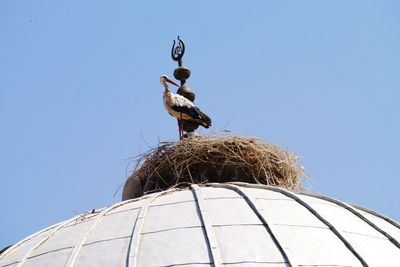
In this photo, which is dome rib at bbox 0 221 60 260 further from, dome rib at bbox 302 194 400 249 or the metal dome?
dome rib at bbox 302 194 400 249

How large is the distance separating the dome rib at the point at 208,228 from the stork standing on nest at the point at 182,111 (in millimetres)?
1685

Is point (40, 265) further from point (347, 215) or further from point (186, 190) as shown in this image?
point (347, 215)

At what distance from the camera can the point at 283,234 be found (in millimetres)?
8133

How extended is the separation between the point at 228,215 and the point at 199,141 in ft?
7.19

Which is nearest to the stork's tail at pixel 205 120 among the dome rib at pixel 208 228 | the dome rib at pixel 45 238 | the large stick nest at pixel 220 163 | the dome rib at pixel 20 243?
the large stick nest at pixel 220 163

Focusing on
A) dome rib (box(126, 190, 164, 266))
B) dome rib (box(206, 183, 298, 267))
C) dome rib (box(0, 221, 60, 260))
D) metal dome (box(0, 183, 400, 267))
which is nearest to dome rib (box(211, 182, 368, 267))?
metal dome (box(0, 183, 400, 267))

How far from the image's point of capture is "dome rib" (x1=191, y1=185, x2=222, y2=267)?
7562 millimetres

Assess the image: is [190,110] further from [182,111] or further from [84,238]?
[84,238]

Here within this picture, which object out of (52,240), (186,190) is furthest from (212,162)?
(52,240)

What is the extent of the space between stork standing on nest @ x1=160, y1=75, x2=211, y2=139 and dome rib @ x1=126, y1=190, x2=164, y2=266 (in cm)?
197

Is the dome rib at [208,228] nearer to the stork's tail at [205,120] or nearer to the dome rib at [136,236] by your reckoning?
the dome rib at [136,236]

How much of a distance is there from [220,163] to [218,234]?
2.56 m

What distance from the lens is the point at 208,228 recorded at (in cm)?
814

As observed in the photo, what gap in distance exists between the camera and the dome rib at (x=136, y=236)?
7.71 metres
